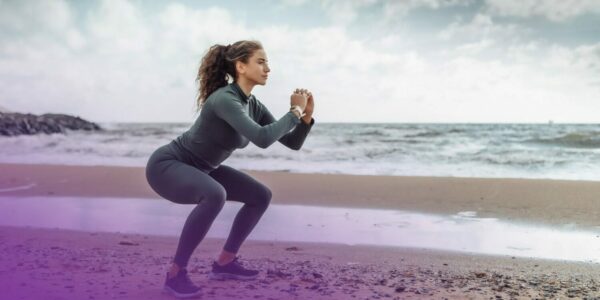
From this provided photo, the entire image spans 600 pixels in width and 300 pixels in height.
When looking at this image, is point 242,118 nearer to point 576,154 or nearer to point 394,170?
point 394,170

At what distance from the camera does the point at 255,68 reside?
3.18 metres

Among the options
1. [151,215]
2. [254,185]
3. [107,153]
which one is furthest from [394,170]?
[254,185]

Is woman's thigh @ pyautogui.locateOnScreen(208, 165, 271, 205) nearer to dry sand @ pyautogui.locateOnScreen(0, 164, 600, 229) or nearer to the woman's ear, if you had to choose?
the woman's ear

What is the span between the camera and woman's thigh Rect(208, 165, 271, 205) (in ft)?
11.2

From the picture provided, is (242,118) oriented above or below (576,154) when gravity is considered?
below

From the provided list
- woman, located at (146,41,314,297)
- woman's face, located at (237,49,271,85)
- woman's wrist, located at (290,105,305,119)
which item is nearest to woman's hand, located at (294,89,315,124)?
woman, located at (146,41,314,297)

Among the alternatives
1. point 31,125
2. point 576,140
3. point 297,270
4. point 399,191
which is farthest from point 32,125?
point 297,270

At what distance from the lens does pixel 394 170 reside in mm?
12492

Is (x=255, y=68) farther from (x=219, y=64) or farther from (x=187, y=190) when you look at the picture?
(x=187, y=190)

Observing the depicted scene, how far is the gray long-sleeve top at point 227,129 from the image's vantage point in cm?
289

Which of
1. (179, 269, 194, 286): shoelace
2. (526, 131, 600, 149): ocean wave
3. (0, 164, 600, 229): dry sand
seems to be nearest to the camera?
(179, 269, 194, 286): shoelace

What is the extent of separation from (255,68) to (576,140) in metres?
18.9

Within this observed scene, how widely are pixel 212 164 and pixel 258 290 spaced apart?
701mm

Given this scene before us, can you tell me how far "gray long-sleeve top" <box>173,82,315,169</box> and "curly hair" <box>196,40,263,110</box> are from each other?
3.5 inches
